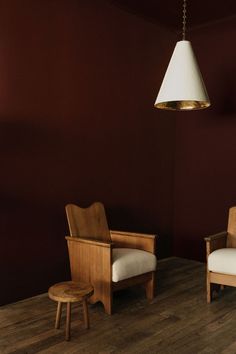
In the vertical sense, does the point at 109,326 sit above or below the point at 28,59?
below

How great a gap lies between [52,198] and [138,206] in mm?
1397

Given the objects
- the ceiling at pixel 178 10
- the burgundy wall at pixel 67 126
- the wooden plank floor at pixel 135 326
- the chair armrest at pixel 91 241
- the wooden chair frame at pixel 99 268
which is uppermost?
the ceiling at pixel 178 10

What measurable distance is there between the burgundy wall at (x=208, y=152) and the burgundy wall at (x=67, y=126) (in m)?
0.41

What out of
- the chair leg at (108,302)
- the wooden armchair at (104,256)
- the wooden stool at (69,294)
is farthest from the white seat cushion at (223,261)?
the wooden stool at (69,294)

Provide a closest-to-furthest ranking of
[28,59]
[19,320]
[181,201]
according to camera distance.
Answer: [19,320], [28,59], [181,201]

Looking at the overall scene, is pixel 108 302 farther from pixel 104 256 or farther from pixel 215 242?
pixel 215 242

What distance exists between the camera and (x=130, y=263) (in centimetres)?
330

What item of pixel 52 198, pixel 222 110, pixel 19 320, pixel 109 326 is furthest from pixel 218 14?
pixel 19 320

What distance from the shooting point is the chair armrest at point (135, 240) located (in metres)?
3.66

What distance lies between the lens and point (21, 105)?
348cm

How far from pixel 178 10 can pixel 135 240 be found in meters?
2.84

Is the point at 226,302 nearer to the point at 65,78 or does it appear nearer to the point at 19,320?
the point at 19,320

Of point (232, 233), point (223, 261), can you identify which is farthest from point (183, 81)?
point (232, 233)

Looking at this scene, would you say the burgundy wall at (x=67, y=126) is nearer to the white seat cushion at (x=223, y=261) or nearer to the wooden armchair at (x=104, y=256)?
the wooden armchair at (x=104, y=256)
